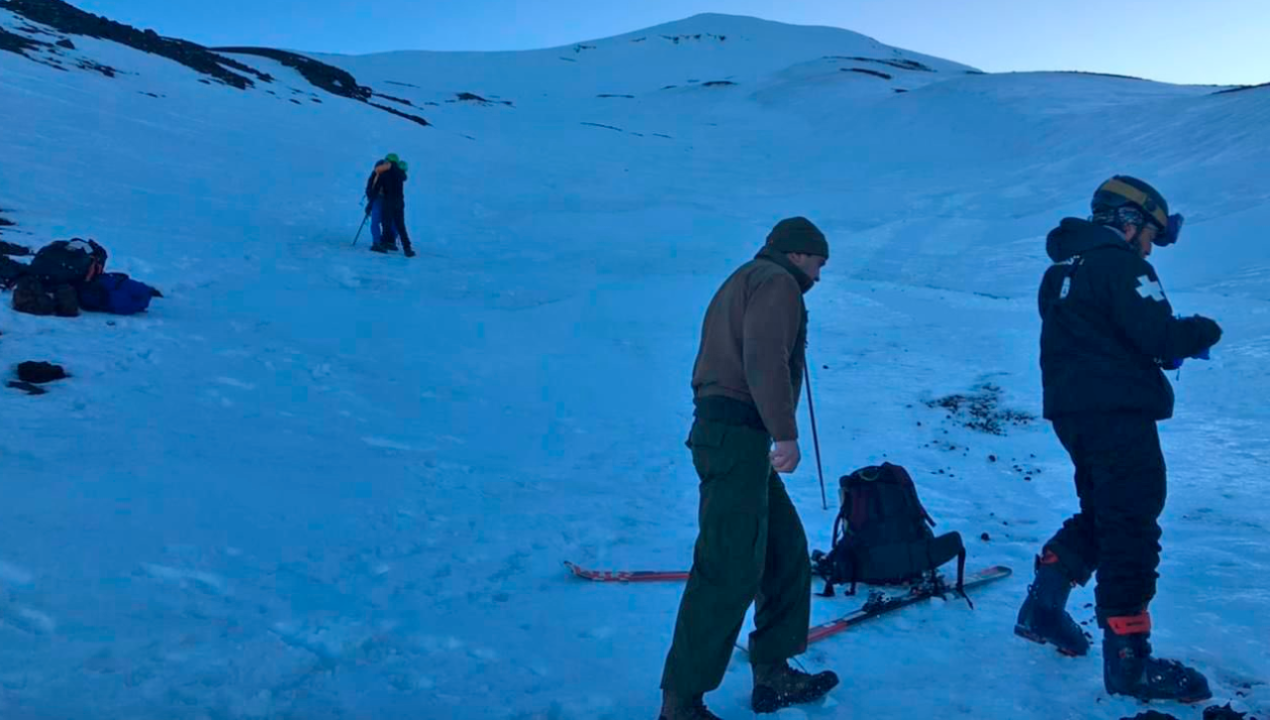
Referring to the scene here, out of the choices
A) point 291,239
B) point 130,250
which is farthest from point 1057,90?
point 130,250

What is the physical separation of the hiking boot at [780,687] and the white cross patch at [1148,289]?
1.84 m

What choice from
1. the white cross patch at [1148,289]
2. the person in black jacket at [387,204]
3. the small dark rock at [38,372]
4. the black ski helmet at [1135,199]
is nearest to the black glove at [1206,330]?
the white cross patch at [1148,289]

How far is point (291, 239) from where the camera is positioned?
551 inches

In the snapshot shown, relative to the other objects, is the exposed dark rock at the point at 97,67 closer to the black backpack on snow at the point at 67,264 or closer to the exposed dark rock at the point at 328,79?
the exposed dark rock at the point at 328,79

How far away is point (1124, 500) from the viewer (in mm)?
3408

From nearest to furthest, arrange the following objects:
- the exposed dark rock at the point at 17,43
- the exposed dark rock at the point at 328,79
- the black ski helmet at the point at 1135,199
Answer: the black ski helmet at the point at 1135,199
the exposed dark rock at the point at 17,43
the exposed dark rock at the point at 328,79

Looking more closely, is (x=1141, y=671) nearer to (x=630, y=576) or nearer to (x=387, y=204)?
(x=630, y=576)

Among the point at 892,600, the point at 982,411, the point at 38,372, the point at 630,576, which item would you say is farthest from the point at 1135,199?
the point at 38,372

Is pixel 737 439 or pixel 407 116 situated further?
pixel 407 116

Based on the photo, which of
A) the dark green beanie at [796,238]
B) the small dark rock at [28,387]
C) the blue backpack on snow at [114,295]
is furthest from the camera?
the blue backpack on snow at [114,295]

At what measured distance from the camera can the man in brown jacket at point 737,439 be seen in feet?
9.80

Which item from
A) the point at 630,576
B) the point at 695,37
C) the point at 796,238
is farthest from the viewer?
the point at 695,37

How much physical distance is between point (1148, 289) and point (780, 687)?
196 cm

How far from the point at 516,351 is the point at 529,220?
9.42m
